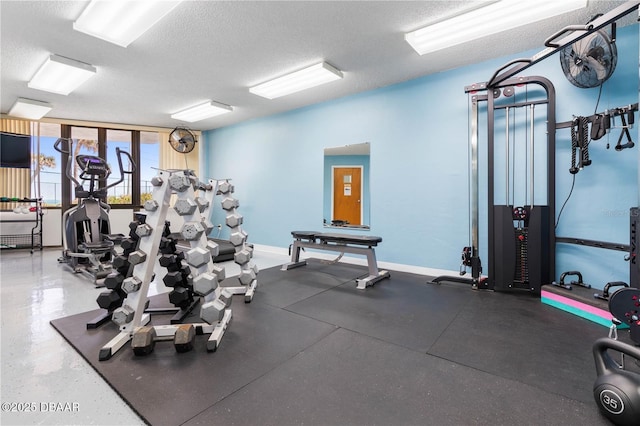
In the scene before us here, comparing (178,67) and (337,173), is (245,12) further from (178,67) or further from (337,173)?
(337,173)

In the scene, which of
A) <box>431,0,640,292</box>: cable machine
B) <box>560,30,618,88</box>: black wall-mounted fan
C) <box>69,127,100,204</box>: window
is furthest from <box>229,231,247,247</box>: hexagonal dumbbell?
<box>69,127,100,204</box>: window

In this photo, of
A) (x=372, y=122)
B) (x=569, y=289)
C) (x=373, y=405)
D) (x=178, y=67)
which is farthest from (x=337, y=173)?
(x=373, y=405)

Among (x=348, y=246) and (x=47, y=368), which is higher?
(x=348, y=246)

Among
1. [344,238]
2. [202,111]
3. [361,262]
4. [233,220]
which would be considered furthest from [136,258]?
[202,111]

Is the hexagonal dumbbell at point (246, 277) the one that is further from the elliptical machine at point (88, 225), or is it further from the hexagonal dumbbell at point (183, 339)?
the elliptical machine at point (88, 225)

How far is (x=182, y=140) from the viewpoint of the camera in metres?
5.65

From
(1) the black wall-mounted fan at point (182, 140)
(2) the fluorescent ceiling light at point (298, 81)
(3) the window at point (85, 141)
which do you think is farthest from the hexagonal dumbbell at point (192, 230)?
(3) the window at point (85, 141)

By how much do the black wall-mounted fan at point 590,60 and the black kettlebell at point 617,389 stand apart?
264 cm

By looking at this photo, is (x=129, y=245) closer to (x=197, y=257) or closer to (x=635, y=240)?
(x=197, y=257)

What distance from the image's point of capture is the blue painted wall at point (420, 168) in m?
2.86

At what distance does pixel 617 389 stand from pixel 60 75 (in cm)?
610

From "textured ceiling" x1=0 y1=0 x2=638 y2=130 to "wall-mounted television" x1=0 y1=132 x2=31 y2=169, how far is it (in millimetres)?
940

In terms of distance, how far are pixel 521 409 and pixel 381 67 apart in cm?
373

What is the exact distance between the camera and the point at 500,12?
260cm
